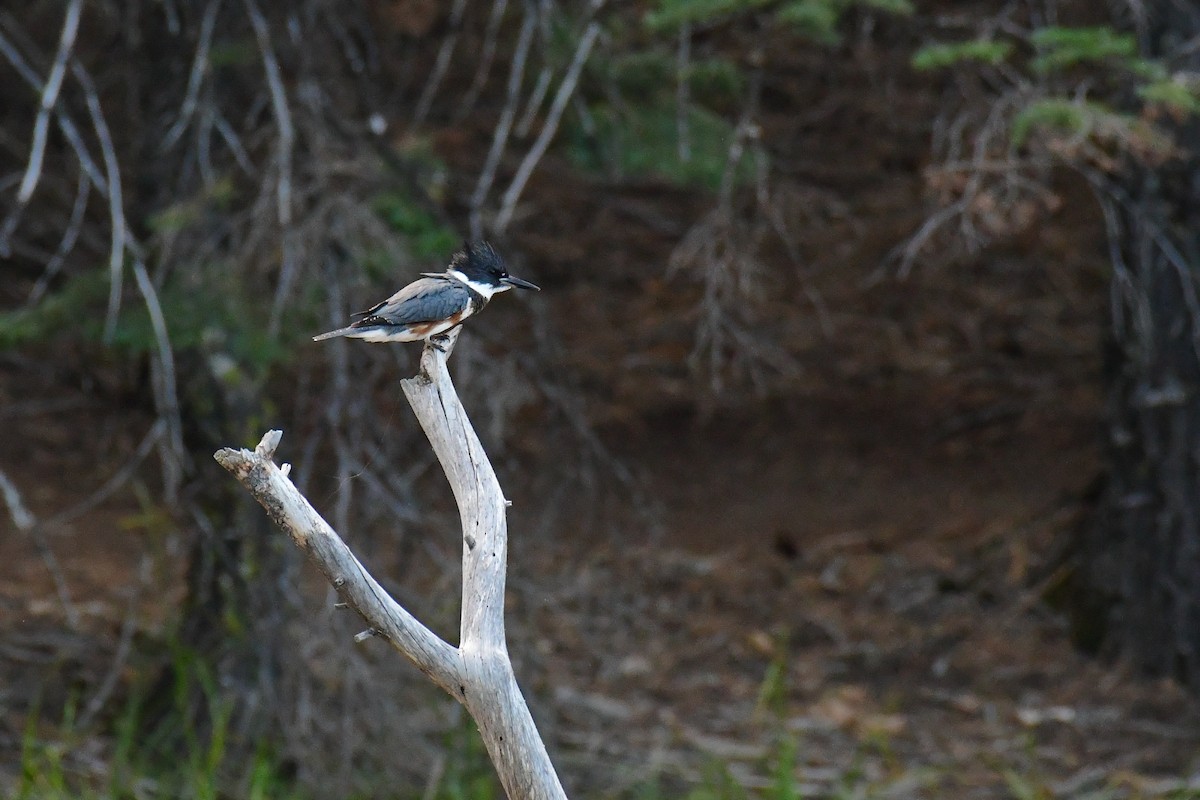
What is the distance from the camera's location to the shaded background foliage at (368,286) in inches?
170

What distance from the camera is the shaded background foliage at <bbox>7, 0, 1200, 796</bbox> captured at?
4.32 meters

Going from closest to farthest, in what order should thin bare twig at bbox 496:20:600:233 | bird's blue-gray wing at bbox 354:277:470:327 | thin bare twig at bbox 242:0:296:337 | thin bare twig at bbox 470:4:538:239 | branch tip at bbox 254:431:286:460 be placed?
branch tip at bbox 254:431:286:460 → bird's blue-gray wing at bbox 354:277:470:327 → thin bare twig at bbox 242:0:296:337 → thin bare twig at bbox 496:20:600:233 → thin bare twig at bbox 470:4:538:239

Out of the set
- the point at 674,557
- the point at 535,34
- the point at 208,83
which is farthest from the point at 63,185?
the point at 674,557

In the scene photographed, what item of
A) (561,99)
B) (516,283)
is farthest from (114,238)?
(516,283)

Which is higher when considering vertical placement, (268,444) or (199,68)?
(199,68)

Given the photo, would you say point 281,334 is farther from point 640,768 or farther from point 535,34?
point 640,768

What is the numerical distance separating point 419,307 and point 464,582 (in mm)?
674

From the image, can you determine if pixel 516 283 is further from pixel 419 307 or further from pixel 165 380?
pixel 165 380

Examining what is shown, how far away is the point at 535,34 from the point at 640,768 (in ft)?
8.47

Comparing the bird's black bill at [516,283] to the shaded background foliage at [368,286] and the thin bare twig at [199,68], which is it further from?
the thin bare twig at [199,68]

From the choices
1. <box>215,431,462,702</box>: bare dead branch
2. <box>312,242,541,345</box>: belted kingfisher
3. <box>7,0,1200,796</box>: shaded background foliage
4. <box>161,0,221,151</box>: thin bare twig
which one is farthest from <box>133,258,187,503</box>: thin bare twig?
<box>215,431,462,702</box>: bare dead branch

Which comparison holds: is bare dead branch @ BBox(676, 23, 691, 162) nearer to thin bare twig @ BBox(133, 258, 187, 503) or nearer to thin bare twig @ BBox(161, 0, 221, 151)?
thin bare twig @ BBox(161, 0, 221, 151)

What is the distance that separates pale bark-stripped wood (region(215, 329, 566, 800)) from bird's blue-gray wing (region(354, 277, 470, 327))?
265 millimetres

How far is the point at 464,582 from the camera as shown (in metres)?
2.44
